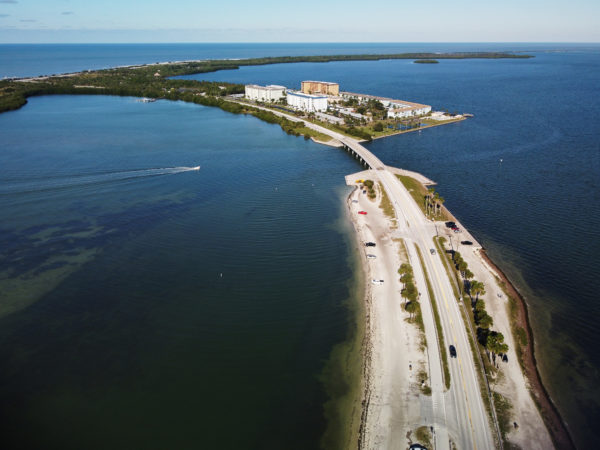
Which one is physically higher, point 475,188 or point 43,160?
point 43,160

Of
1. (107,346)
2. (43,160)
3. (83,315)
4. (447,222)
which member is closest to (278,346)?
(107,346)

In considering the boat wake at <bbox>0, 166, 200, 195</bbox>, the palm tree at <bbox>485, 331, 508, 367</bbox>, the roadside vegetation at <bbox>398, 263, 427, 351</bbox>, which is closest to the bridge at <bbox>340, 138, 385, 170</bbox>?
the roadside vegetation at <bbox>398, 263, 427, 351</bbox>

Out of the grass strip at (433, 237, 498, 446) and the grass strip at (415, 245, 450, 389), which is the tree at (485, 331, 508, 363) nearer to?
the grass strip at (433, 237, 498, 446)

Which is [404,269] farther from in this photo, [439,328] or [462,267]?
[439,328]

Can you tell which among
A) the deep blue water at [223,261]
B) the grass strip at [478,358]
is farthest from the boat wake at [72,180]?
the grass strip at [478,358]

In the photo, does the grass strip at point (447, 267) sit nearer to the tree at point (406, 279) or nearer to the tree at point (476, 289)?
the tree at point (476, 289)

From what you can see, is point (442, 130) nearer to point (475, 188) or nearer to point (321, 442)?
point (475, 188)
